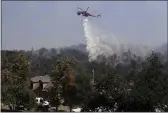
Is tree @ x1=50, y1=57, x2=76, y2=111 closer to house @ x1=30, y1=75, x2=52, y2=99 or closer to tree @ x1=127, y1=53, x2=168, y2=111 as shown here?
house @ x1=30, y1=75, x2=52, y2=99

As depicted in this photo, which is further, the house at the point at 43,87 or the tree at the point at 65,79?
the house at the point at 43,87

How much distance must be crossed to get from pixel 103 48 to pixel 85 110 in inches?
464

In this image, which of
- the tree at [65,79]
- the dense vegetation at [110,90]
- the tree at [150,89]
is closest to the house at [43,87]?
the tree at [65,79]

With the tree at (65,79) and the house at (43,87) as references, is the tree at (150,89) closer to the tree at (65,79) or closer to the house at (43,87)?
the tree at (65,79)

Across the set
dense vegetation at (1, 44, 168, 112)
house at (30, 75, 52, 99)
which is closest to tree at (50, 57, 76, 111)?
dense vegetation at (1, 44, 168, 112)

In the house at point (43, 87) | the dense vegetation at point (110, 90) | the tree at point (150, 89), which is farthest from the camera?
the house at point (43, 87)

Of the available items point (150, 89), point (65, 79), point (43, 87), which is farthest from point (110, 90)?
point (43, 87)

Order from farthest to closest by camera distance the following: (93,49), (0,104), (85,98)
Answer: (93,49) → (0,104) → (85,98)

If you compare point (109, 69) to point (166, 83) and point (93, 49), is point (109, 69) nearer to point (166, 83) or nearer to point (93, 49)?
point (166, 83)

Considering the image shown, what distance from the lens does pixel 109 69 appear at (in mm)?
17391

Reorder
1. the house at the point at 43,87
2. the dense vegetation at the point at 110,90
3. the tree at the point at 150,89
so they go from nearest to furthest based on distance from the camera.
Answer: the dense vegetation at the point at 110,90
the tree at the point at 150,89
the house at the point at 43,87

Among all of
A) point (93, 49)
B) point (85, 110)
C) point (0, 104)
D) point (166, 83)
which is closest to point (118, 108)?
point (85, 110)

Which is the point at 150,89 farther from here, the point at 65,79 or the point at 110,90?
the point at 65,79

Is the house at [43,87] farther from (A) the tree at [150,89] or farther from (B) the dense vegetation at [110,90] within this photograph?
(A) the tree at [150,89]
